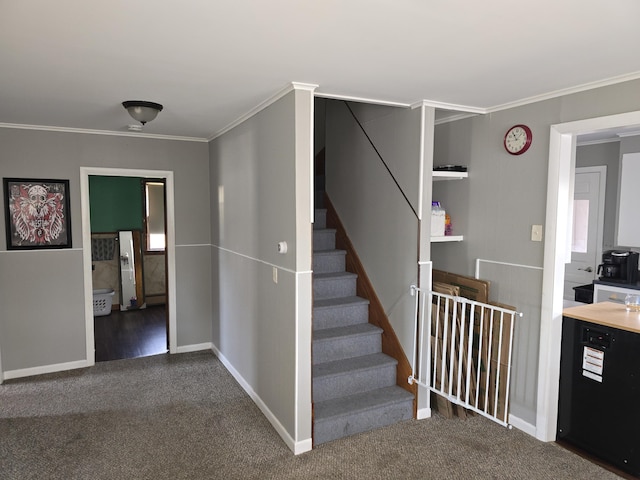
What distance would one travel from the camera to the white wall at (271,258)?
8.64ft

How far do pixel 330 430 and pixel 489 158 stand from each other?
2242mm

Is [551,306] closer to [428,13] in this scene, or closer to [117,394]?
[428,13]

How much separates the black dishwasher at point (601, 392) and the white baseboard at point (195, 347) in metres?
3.37

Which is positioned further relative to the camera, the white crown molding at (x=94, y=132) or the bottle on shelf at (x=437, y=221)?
the white crown molding at (x=94, y=132)

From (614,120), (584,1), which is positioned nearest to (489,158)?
(614,120)

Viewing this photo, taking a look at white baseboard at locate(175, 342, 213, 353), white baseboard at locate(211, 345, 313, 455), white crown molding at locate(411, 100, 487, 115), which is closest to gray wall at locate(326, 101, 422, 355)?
white crown molding at locate(411, 100, 487, 115)

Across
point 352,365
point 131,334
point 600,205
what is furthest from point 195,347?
point 600,205

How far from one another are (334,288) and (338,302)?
0.18m

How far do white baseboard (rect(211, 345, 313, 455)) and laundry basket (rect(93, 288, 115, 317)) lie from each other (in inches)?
114

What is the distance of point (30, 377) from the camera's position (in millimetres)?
3932

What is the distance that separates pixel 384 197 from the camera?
3422 millimetres

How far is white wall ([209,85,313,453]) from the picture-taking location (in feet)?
8.64

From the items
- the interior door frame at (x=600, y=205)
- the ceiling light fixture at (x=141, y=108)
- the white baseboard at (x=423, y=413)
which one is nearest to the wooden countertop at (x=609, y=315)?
the white baseboard at (x=423, y=413)

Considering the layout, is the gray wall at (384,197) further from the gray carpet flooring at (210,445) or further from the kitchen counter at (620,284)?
the kitchen counter at (620,284)
